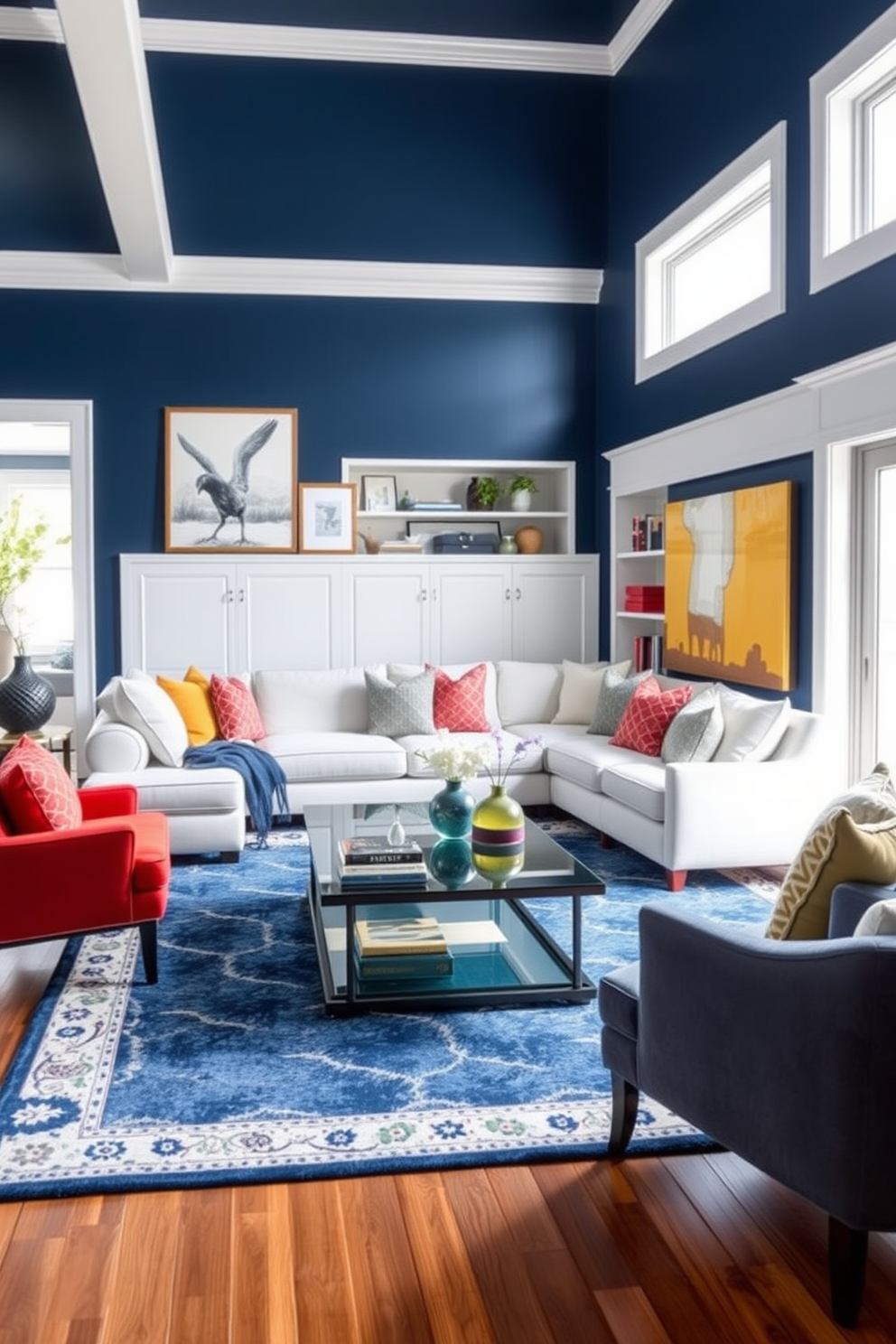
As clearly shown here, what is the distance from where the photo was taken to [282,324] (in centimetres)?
744

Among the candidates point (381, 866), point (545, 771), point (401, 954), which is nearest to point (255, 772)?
point (545, 771)

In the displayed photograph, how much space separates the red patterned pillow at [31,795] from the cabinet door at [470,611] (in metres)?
3.98

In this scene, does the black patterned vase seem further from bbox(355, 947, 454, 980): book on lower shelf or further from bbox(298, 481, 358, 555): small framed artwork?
bbox(355, 947, 454, 980): book on lower shelf

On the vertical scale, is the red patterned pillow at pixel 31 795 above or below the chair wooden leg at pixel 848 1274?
above

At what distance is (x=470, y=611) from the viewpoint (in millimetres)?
7629

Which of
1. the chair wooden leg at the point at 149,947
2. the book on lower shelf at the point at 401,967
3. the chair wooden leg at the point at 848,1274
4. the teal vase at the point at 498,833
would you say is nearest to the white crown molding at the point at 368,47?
the teal vase at the point at 498,833

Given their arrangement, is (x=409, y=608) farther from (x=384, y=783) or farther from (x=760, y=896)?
(x=760, y=896)

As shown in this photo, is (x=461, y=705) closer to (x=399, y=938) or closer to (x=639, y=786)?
(x=639, y=786)

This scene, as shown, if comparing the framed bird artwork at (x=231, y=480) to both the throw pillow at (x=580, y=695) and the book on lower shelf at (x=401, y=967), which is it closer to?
the throw pillow at (x=580, y=695)

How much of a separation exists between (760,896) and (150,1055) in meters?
2.64

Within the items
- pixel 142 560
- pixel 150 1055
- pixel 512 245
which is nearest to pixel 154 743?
pixel 142 560

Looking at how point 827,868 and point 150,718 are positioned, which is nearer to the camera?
point 827,868

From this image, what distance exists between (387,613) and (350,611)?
0.77ft

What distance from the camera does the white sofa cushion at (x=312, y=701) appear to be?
665cm
